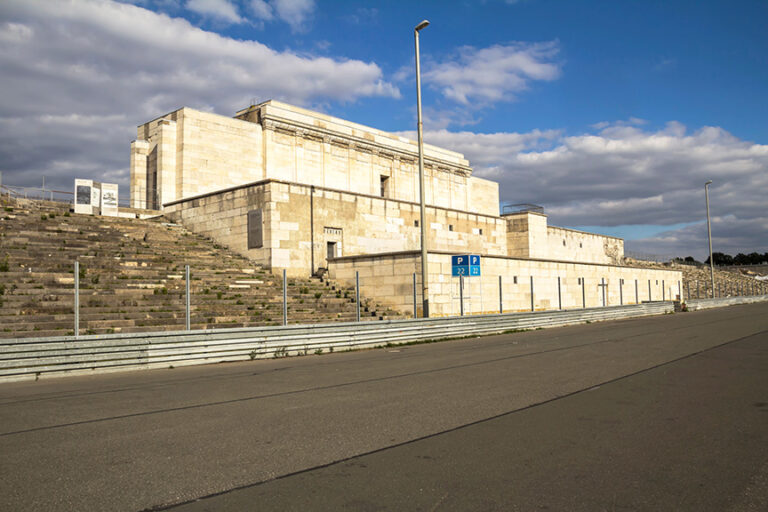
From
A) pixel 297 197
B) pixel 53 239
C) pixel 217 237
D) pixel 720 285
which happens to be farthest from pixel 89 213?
pixel 720 285

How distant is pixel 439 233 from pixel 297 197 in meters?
12.6

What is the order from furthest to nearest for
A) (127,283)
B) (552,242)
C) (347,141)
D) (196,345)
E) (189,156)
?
(552,242) < (347,141) < (189,156) < (127,283) < (196,345)

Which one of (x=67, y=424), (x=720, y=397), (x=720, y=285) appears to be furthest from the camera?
(x=720, y=285)

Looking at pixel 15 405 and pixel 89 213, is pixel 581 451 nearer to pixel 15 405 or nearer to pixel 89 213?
pixel 15 405

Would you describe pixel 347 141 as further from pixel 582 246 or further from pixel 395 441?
pixel 395 441

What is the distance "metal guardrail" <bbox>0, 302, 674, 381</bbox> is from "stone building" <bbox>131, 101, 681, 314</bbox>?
7.72m

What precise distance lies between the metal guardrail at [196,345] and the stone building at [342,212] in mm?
7717

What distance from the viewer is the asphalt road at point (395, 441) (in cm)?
455

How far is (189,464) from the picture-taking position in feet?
17.7

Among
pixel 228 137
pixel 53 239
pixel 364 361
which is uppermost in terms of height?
pixel 228 137

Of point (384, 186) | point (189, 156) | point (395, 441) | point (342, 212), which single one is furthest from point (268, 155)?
point (395, 441)

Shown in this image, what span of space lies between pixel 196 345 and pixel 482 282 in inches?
746

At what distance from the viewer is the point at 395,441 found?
20.5 ft

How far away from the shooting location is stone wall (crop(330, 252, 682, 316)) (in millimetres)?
28094
